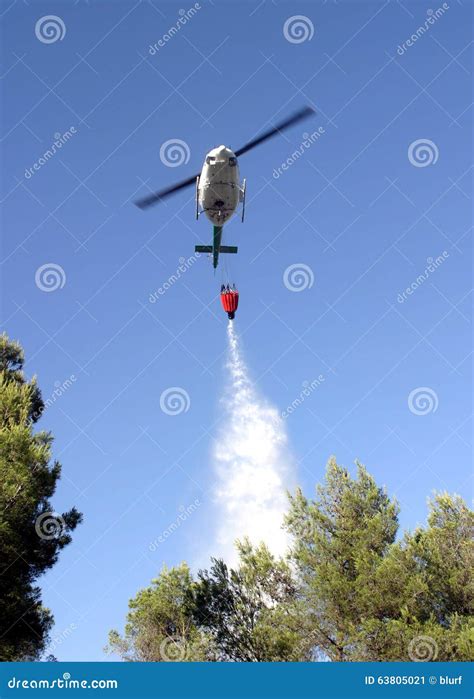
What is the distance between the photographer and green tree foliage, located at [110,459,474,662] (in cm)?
2114

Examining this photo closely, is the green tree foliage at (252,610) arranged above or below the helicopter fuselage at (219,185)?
below

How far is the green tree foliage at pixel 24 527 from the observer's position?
16266 mm

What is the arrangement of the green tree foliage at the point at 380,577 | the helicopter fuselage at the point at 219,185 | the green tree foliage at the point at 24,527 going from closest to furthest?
the green tree foliage at the point at 24,527, the green tree foliage at the point at 380,577, the helicopter fuselage at the point at 219,185

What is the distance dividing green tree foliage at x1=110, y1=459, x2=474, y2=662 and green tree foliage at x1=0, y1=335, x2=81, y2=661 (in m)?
10.1

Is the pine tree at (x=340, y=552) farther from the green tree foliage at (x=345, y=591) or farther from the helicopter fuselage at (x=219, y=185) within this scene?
the helicopter fuselage at (x=219, y=185)

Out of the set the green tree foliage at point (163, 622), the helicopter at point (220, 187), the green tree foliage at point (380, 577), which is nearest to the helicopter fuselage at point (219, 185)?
the helicopter at point (220, 187)

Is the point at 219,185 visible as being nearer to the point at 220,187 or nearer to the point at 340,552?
the point at 220,187

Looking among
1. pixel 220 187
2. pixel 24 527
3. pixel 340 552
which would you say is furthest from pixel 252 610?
pixel 220 187

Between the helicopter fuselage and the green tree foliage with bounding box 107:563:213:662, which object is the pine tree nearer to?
the green tree foliage with bounding box 107:563:213:662

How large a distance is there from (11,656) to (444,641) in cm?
1531

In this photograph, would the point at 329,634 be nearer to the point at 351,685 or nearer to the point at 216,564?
the point at 216,564

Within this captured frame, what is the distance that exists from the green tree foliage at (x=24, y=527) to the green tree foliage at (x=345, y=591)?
10135mm

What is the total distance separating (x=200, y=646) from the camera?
86.5ft

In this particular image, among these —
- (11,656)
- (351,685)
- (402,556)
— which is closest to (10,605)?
(11,656)
